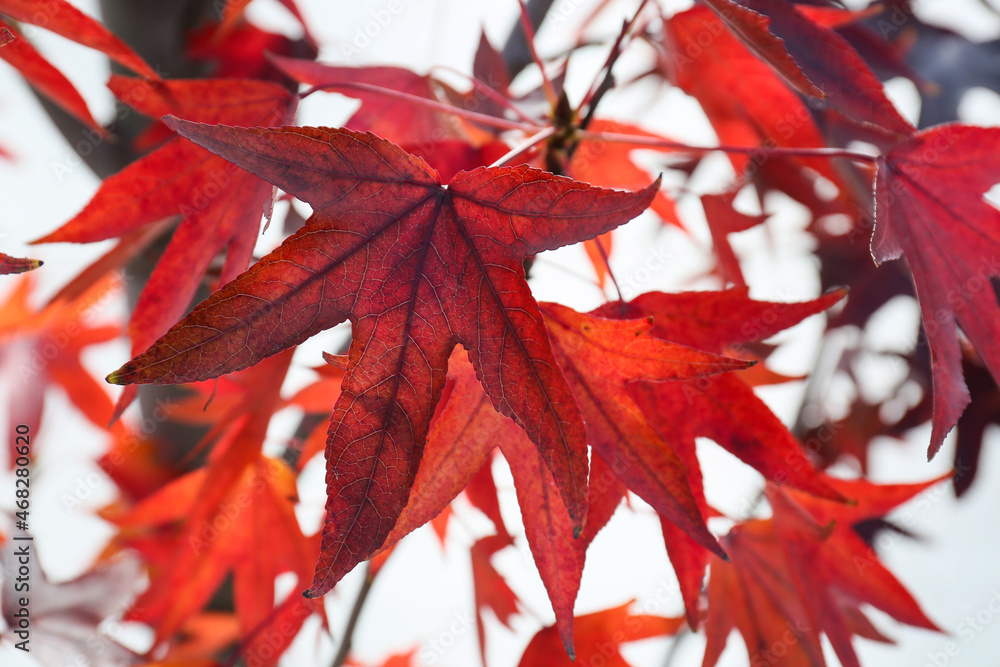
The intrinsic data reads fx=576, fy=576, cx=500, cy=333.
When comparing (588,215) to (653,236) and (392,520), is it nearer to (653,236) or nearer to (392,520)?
(392,520)

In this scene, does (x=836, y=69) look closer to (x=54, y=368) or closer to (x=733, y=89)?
(x=733, y=89)

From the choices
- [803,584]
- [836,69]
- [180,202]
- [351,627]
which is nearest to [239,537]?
[351,627]

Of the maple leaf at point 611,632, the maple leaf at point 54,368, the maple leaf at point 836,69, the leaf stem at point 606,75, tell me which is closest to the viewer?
the maple leaf at point 836,69

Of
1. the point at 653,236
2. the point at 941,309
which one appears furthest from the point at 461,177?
the point at 653,236

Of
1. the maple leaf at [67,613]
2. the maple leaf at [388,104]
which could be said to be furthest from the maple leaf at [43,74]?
the maple leaf at [67,613]

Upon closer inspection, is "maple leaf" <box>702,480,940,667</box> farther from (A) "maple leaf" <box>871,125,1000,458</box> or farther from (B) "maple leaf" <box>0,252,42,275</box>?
(B) "maple leaf" <box>0,252,42,275</box>

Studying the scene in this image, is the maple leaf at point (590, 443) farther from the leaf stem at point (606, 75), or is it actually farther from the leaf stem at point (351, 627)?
the leaf stem at point (351, 627)

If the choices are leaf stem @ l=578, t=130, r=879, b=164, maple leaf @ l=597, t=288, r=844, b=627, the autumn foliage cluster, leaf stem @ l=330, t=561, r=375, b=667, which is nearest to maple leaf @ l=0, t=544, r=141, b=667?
the autumn foliage cluster

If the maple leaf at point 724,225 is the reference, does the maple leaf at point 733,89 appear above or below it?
above
